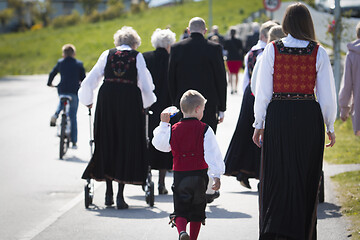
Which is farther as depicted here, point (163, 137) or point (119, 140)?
point (119, 140)

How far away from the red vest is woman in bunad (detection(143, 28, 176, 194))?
10.6 ft

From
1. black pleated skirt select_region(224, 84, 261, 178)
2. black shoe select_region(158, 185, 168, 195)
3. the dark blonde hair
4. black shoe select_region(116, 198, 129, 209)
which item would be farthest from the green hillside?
the dark blonde hair

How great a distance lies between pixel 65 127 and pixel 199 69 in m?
4.83

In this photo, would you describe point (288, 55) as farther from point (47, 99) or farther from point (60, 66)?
point (47, 99)

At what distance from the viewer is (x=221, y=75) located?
9.14 meters

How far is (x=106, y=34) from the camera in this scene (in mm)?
69125

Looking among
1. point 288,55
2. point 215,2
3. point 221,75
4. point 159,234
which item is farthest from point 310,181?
point 215,2

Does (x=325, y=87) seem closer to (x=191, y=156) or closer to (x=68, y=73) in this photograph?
(x=191, y=156)

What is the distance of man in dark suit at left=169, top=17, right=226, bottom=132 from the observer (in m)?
9.04

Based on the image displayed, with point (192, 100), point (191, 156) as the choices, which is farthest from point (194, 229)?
point (192, 100)

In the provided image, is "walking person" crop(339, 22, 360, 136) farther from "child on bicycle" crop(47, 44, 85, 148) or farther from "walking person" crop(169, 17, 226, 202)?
"child on bicycle" crop(47, 44, 85, 148)

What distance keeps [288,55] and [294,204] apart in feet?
3.85

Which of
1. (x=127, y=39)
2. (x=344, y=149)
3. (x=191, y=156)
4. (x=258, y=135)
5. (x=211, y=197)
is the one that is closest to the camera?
(x=258, y=135)

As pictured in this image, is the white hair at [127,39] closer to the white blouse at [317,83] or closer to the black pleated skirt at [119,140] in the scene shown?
the black pleated skirt at [119,140]
